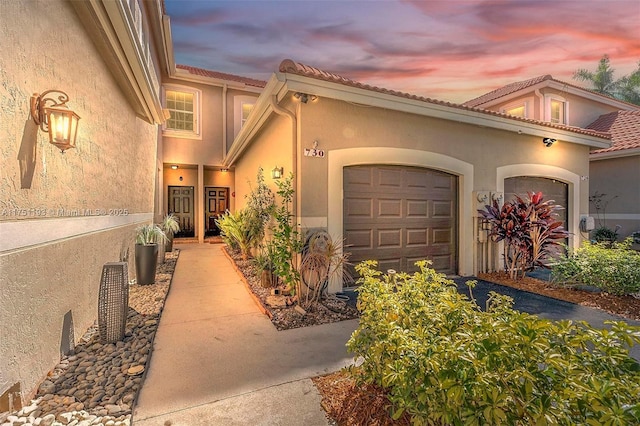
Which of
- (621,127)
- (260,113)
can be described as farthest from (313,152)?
(621,127)

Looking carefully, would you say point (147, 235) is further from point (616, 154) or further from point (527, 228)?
point (616, 154)

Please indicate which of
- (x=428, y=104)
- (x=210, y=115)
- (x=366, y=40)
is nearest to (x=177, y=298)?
(x=428, y=104)

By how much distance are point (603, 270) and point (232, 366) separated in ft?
20.5

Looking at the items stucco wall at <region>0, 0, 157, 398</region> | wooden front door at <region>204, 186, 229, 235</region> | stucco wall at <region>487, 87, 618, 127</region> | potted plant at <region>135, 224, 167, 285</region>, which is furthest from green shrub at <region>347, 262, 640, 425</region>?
stucco wall at <region>487, 87, 618, 127</region>

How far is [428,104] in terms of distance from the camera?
5.69 m

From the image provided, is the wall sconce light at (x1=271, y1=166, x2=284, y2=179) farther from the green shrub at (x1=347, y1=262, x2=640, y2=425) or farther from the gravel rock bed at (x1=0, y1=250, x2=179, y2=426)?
the green shrub at (x1=347, y1=262, x2=640, y2=425)

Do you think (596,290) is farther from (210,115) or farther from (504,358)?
(210,115)

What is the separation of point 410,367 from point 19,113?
3374mm

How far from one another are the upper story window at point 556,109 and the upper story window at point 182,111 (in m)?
13.9

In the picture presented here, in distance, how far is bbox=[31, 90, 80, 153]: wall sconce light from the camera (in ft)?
8.43

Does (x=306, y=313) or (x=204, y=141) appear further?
(x=204, y=141)

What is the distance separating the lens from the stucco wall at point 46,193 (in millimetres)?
2180

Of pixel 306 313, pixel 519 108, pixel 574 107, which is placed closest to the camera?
pixel 306 313

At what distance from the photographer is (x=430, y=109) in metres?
5.75
